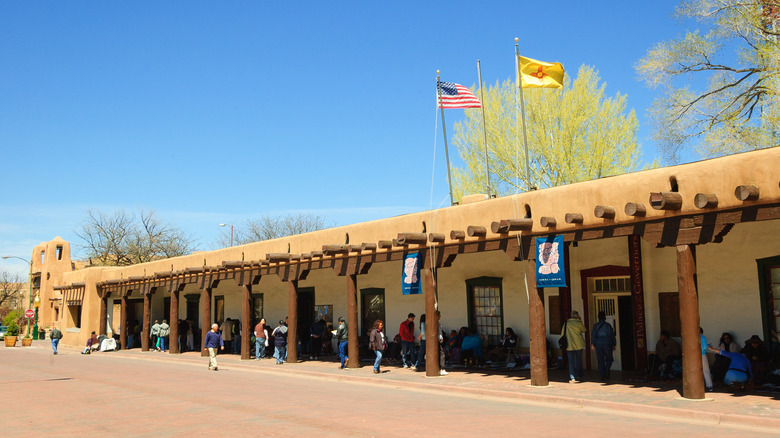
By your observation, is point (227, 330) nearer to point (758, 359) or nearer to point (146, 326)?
point (146, 326)

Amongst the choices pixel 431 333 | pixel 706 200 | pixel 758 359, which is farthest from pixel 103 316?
pixel 706 200

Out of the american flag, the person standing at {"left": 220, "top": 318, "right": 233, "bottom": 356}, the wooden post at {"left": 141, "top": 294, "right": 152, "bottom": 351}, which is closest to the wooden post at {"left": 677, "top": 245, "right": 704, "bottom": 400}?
the american flag

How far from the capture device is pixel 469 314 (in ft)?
67.4

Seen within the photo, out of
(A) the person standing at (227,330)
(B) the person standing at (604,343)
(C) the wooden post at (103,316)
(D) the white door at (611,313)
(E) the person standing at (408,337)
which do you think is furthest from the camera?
(C) the wooden post at (103,316)

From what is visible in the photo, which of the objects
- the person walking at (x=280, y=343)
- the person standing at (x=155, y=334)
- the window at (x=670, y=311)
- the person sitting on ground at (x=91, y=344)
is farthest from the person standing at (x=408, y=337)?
the person sitting on ground at (x=91, y=344)

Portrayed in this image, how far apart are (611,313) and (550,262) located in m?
4.16

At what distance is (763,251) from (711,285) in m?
1.41

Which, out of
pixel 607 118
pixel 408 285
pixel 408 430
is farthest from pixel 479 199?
pixel 607 118

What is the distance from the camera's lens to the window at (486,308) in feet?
65.0

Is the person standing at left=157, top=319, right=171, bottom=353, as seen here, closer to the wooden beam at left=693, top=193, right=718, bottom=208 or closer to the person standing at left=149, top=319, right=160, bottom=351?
the person standing at left=149, top=319, right=160, bottom=351

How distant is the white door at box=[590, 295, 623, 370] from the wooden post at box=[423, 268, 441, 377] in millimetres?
4272

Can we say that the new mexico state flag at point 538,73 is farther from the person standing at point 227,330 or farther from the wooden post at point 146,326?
the wooden post at point 146,326

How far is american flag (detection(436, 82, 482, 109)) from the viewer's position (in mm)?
21062

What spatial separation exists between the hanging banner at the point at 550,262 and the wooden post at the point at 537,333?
0.71ft
